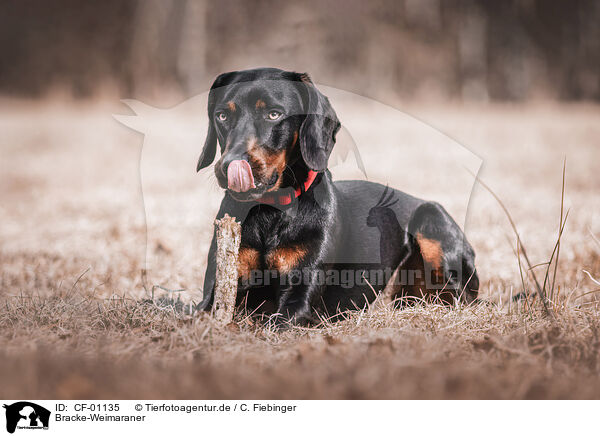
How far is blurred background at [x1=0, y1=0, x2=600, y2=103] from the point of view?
15570 millimetres

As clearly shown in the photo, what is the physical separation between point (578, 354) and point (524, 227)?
321 cm

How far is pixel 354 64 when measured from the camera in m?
17.1

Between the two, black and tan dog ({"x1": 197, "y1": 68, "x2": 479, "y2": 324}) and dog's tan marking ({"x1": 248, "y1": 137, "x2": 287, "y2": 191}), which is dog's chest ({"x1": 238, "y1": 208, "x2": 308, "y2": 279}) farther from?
dog's tan marking ({"x1": 248, "y1": 137, "x2": 287, "y2": 191})

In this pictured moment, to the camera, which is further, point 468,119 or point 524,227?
point 468,119

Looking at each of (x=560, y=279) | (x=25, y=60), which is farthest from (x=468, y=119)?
(x=25, y=60)

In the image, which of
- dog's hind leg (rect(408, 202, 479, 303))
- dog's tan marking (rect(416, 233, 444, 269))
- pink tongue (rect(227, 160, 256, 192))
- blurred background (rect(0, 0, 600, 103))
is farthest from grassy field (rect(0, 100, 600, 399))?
blurred background (rect(0, 0, 600, 103))

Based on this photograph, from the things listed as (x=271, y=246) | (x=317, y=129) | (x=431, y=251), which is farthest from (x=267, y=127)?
(x=431, y=251)

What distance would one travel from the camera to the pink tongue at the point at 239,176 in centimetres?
212

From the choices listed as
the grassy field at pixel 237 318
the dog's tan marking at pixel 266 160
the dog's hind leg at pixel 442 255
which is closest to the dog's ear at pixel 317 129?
the dog's tan marking at pixel 266 160

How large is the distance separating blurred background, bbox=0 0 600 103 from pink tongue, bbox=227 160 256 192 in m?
11.3

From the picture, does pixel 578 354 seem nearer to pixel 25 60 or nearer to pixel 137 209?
pixel 137 209
